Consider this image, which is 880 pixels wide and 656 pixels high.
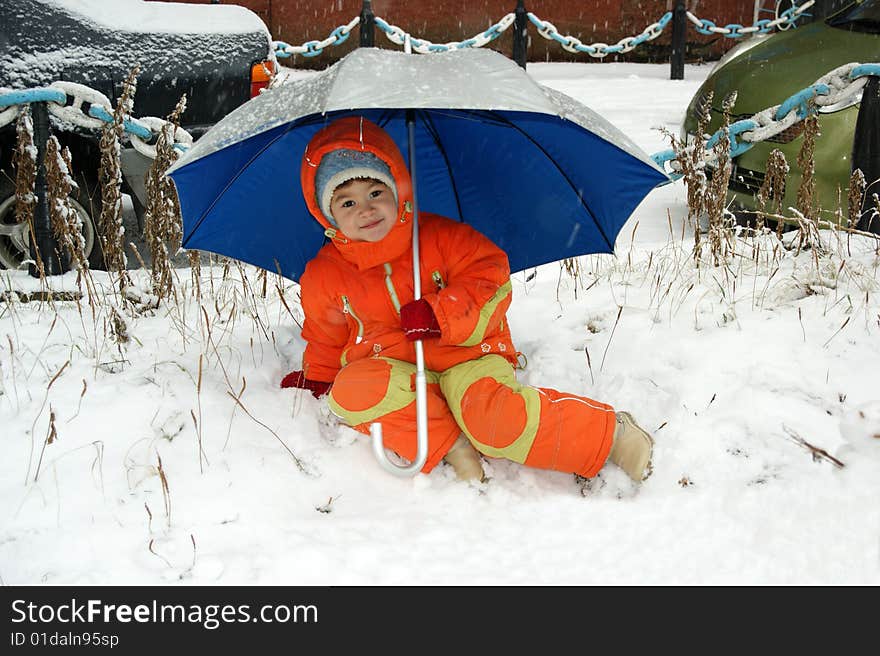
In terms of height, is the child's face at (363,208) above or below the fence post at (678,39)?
below

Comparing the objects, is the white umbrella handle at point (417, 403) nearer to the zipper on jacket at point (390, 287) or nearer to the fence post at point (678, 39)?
the zipper on jacket at point (390, 287)

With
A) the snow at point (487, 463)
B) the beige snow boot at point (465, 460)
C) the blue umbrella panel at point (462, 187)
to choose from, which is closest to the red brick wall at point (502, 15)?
the snow at point (487, 463)

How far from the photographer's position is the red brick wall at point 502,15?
1501cm

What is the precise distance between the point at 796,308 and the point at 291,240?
1.97 metres

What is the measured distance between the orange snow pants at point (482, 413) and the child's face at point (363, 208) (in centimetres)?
Result: 43

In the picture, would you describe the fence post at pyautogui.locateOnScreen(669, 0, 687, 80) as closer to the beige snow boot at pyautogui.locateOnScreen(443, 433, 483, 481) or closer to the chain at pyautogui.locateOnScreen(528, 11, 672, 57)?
the chain at pyautogui.locateOnScreen(528, 11, 672, 57)

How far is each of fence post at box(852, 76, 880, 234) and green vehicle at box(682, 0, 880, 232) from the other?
16 centimetres

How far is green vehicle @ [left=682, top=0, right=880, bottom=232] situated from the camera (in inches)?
190

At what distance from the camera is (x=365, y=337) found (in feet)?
9.34

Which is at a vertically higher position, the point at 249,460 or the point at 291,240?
the point at 291,240

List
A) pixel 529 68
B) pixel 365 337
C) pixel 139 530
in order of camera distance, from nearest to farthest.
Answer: pixel 139 530 < pixel 365 337 < pixel 529 68
